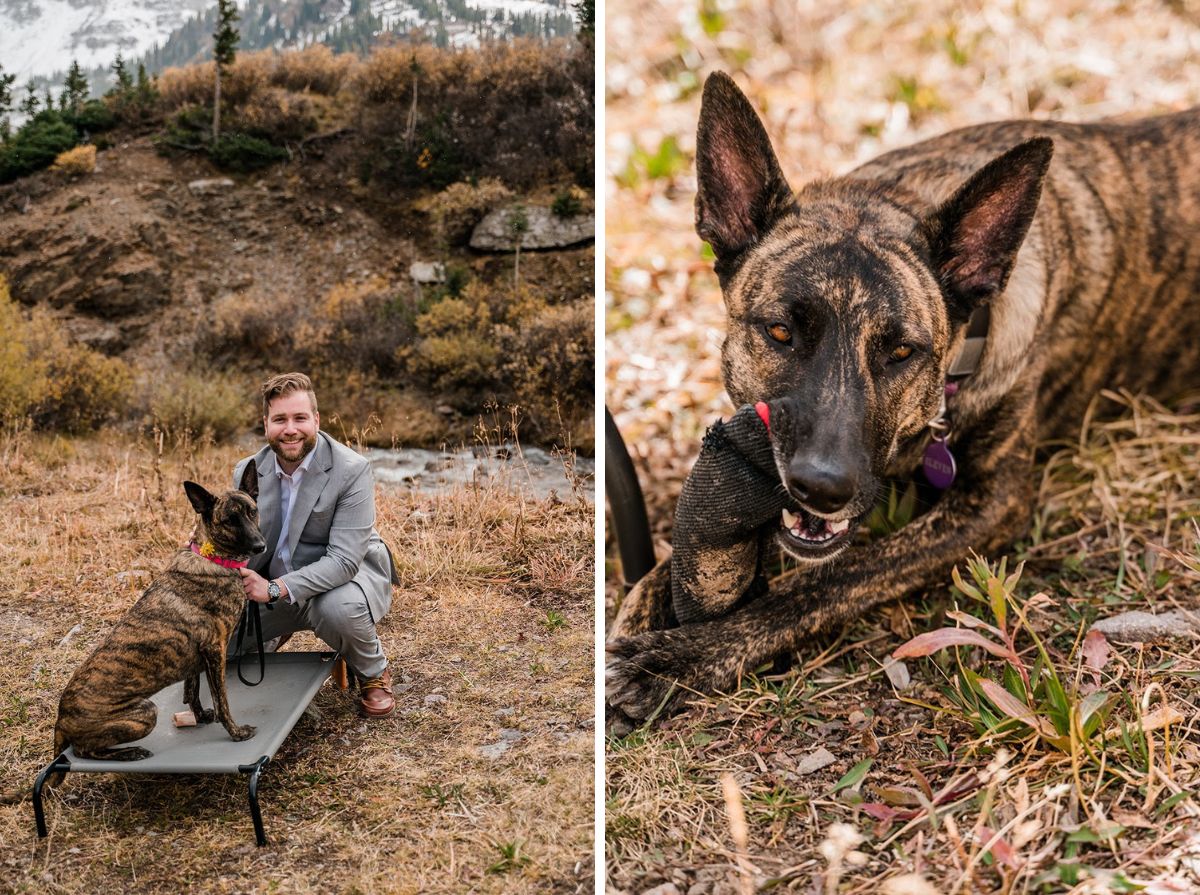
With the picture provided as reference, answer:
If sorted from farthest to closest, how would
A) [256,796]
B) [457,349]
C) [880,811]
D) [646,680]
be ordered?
1. [457,349]
2. [646,680]
3. [256,796]
4. [880,811]

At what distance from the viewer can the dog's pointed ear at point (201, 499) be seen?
2.24m

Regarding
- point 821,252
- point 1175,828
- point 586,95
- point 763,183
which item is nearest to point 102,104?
point 586,95

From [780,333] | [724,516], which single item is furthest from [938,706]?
[780,333]

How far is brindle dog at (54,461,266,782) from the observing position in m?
2.23

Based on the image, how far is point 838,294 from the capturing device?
85.7 inches

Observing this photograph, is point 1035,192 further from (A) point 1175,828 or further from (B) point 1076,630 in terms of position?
(A) point 1175,828

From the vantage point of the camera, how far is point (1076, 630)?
2.44m

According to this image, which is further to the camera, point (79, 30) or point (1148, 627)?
point (79, 30)

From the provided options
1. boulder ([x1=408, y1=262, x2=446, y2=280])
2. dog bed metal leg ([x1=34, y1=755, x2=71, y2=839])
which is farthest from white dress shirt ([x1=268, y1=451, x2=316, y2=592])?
boulder ([x1=408, y1=262, x2=446, y2=280])

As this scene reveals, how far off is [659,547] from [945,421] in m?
0.93

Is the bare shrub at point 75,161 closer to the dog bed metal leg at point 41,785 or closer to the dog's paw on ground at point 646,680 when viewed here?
the dog bed metal leg at point 41,785

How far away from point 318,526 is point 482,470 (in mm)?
537

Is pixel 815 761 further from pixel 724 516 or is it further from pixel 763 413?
pixel 763 413

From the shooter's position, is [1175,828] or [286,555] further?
[286,555]
